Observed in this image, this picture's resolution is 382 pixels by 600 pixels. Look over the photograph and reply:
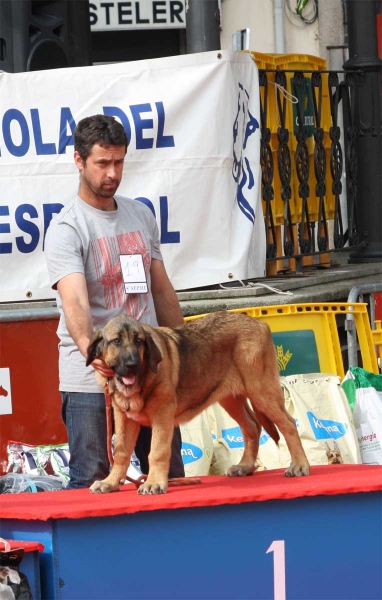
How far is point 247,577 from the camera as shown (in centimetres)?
439

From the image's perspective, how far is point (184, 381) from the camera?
4.84m

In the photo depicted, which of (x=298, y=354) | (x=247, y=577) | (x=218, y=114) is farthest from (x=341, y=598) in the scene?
(x=218, y=114)

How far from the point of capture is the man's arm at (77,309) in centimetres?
476

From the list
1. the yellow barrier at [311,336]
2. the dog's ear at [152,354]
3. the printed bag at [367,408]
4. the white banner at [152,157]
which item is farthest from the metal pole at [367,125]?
the dog's ear at [152,354]

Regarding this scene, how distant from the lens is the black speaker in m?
8.04

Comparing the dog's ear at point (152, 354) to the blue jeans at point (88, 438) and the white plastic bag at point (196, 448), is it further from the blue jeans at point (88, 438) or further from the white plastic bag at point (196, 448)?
the white plastic bag at point (196, 448)

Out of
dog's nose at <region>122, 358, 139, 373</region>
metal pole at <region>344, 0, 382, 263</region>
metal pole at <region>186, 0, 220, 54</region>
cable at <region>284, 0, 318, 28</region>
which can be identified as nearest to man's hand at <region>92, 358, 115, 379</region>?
dog's nose at <region>122, 358, 139, 373</region>

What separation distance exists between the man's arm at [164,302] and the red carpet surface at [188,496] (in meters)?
0.78

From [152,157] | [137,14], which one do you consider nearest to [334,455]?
[152,157]

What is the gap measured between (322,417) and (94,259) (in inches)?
104

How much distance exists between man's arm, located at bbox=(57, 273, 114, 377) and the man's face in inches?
15.0

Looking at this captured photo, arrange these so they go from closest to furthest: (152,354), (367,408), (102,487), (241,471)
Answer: (152,354) < (102,487) < (241,471) < (367,408)

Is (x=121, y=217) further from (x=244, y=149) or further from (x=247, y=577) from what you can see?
(x=244, y=149)

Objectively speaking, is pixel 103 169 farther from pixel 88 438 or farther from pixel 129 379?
pixel 88 438
